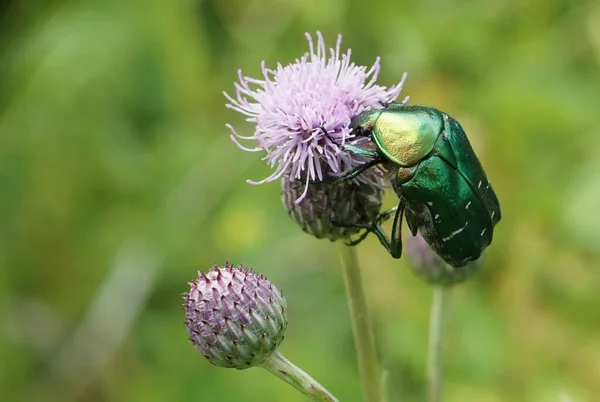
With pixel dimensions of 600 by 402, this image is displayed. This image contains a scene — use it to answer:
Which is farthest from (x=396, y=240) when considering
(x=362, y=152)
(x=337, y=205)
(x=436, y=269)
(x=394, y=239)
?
(x=436, y=269)

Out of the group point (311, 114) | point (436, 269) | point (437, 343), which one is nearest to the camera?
point (311, 114)

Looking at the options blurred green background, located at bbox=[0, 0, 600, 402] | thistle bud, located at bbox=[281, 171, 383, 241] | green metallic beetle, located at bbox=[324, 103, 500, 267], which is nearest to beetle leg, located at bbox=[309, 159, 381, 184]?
green metallic beetle, located at bbox=[324, 103, 500, 267]

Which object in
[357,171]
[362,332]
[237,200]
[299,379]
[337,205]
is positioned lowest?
[299,379]

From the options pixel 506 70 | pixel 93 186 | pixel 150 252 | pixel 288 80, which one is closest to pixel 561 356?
pixel 506 70

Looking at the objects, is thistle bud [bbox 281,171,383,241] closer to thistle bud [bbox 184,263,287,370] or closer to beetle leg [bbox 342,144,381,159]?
beetle leg [bbox 342,144,381,159]

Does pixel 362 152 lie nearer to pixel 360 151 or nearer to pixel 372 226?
pixel 360 151

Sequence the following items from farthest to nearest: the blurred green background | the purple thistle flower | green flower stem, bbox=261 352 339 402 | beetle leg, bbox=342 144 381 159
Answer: the blurred green background
the purple thistle flower
beetle leg, bbox=342 144 381 159
green flower stem, bbox=261 352 339 402

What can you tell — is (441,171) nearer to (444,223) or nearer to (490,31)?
(444,223)

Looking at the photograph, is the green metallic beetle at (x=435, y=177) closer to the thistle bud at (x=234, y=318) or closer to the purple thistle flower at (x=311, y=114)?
the purple thistle flower at (x=311, y=114)
